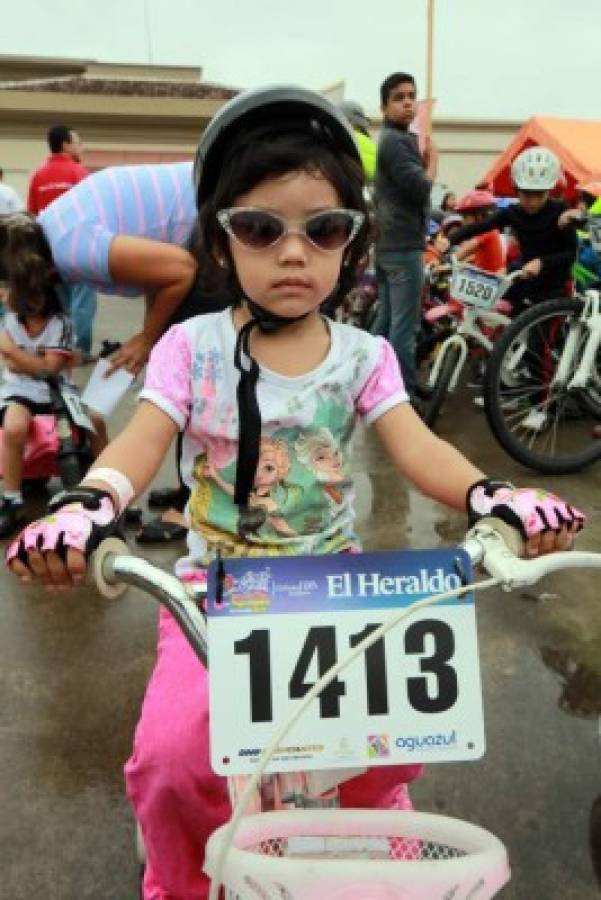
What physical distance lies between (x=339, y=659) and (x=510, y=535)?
34 centimetres

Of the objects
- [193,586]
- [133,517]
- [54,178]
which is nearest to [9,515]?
[133,517]

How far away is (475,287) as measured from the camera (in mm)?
5051

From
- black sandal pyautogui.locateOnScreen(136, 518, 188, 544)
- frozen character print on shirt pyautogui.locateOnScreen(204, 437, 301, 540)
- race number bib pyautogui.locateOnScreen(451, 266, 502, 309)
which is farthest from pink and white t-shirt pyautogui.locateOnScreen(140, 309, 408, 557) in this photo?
race number bib pyautogui.locateOnScreen(451, 266, 502, 309)

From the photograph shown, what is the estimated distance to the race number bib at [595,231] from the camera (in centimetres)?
480

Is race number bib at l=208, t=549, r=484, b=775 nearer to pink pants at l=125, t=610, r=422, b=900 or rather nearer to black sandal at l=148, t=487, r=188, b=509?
pink pants at l=125, t=610, r=422, b=900

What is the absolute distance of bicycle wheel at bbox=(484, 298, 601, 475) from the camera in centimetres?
414

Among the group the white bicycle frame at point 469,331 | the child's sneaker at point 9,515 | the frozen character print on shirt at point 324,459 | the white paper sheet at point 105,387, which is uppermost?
the frozen character print on shirt at point 324,459

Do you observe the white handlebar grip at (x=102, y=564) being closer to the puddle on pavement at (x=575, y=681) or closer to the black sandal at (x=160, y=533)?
the puddle on pavement at (x=575, y=681)

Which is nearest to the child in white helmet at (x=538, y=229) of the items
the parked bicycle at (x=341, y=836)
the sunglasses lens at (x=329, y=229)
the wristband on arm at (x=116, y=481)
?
the sunglasses lens at (x=329, y=229)

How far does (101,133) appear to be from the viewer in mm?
17203

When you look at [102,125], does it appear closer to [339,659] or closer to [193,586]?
[193,586]

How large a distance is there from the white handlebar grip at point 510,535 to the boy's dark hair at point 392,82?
436 cm

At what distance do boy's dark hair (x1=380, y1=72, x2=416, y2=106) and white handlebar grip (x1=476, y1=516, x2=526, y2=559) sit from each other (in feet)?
14.3

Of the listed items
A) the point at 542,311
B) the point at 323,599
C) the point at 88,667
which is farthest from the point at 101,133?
the point at 323,599
